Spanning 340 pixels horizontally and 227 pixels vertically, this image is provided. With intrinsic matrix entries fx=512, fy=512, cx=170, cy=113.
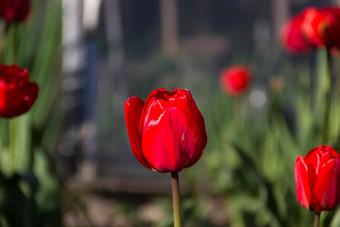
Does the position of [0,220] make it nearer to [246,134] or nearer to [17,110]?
[17,110]

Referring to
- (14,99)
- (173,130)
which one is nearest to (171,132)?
(173,130)

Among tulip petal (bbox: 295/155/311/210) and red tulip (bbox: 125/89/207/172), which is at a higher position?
red tulip (bbox: 125/89/207/172)

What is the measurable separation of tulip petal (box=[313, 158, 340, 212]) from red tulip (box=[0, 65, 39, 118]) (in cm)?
39

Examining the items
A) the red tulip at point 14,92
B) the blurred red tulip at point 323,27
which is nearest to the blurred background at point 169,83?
the blurred red tulip at point 323,27

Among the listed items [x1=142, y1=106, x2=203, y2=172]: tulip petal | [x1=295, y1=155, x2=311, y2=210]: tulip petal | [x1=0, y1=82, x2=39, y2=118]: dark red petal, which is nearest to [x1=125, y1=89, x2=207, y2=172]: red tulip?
[x1=142, y1=106, x2=203, y2=172]: tulip petal

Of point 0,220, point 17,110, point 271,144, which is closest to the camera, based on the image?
point 17,110

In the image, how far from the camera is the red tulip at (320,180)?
520 millimetres

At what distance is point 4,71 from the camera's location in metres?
0.69

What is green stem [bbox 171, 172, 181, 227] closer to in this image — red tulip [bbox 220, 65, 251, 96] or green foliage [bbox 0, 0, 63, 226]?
green foliage [bbox 0, 0, 63, 226]

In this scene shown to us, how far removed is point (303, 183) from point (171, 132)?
0.49 feet

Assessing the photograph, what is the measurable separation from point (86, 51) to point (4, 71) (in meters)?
2.26

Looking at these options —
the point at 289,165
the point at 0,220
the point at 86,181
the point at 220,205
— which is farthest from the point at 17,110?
the point at 86,181

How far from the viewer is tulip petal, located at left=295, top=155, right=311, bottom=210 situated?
528mm

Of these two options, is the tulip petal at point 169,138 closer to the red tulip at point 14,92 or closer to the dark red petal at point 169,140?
the dark red petal at point 169,140
